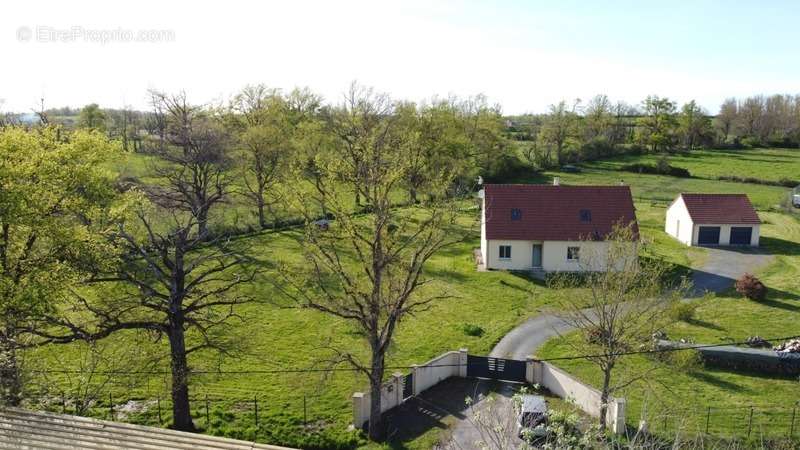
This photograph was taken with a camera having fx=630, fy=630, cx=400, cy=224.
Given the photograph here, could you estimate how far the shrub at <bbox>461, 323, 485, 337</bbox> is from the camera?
104ft

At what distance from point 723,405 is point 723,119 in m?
112

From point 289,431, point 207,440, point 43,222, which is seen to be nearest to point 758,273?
point 289,431

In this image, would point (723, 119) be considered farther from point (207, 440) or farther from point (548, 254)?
point (207, 440)

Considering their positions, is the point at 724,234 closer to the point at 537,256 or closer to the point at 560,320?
the point at 537,256

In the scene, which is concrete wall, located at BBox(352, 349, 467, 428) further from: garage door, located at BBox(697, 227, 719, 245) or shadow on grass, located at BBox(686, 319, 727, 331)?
garage door, located at BBox(697, 227, 719, 245)

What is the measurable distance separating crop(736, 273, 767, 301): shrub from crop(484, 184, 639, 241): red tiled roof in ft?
23.5

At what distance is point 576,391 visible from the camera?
2495cm

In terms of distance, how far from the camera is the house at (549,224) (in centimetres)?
4206

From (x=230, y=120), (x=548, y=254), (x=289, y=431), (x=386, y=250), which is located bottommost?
(x=289, y=431)

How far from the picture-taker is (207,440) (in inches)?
800

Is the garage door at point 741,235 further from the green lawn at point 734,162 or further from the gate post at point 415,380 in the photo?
the green lawn at point 734,162

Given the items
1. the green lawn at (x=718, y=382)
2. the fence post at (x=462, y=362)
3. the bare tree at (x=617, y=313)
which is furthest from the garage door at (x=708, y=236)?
the fence post at (x=462, y=362)

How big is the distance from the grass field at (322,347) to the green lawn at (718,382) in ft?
0.40

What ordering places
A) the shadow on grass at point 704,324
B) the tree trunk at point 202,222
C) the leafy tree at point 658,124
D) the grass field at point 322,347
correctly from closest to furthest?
the grass field at point 322,347 → the tree trunk at point 202,222 → the shadow on grass at point 704,324 → the leafy tree at point 658,124
